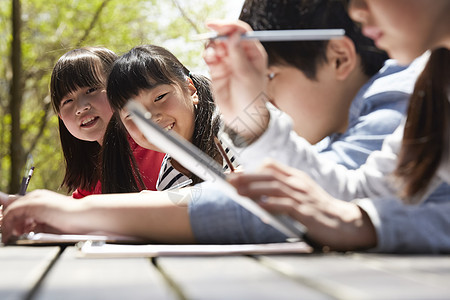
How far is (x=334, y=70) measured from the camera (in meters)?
1.24

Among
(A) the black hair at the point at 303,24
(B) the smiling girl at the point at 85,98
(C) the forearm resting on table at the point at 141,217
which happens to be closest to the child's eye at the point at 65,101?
(B) the smiling girl at the point at 85,98

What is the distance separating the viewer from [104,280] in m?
0.82

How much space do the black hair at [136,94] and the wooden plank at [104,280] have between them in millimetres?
1190

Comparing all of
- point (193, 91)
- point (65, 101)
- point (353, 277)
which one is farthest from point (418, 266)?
point (65, 101)

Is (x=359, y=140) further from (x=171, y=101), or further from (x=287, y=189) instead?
(x=171, y=101)

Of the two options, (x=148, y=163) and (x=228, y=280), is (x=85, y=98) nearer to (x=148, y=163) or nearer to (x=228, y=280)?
(x=148, y=163)

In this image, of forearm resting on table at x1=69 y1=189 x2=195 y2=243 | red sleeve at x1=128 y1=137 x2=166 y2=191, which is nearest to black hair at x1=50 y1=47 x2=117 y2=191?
red sleeve at x1=128 y1=137 x2=166 y2=191

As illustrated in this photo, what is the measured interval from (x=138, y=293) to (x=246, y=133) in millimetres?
471

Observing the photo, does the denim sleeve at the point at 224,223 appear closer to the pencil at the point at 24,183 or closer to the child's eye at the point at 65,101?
the pencil at the point at 24,183

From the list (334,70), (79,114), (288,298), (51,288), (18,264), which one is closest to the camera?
(288,298)

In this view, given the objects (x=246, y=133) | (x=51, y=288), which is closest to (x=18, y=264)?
(x=51, y=288)

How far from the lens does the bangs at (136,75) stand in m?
2.30

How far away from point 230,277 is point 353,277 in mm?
152

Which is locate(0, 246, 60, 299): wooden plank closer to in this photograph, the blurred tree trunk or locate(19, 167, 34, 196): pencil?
locate(19, 167, 34, 196): pencil
